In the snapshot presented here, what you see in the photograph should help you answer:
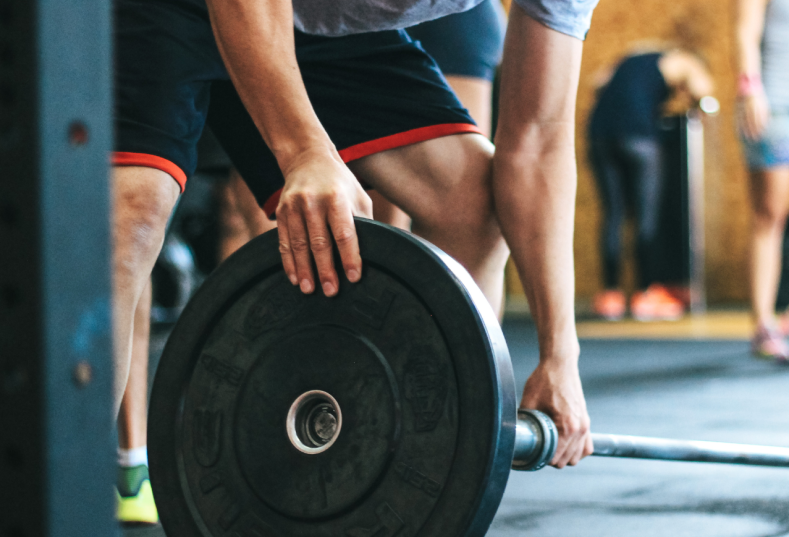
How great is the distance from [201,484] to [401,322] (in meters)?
0.24

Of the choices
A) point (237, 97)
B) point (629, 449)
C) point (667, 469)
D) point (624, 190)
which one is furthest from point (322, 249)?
point (624, 190)

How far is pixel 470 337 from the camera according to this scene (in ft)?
2.16

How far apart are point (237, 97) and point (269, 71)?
199mm

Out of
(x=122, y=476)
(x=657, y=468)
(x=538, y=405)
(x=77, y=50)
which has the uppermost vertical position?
(x=77, y=50)

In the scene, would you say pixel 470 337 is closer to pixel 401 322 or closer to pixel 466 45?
→ pixel 401 322

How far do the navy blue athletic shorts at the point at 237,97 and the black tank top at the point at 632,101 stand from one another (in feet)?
11.5

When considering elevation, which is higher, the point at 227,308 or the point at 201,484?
the point at 227,308

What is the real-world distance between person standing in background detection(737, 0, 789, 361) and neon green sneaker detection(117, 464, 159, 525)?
2.03 m

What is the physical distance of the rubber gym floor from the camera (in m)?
1.06

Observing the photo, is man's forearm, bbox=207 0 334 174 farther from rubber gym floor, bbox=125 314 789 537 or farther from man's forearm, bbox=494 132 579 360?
rubber gym floor, bbox=125 314 789 537

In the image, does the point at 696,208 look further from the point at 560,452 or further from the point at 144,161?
the point at 144,161

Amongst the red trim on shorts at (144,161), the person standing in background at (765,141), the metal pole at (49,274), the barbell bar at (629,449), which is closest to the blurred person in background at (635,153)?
the person standing in background at (765,141)

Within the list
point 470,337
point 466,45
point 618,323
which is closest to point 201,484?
point 470,337

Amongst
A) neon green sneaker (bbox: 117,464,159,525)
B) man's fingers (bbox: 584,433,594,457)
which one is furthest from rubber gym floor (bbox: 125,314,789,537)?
man's fingers (bbox: 584,433,594,457)
